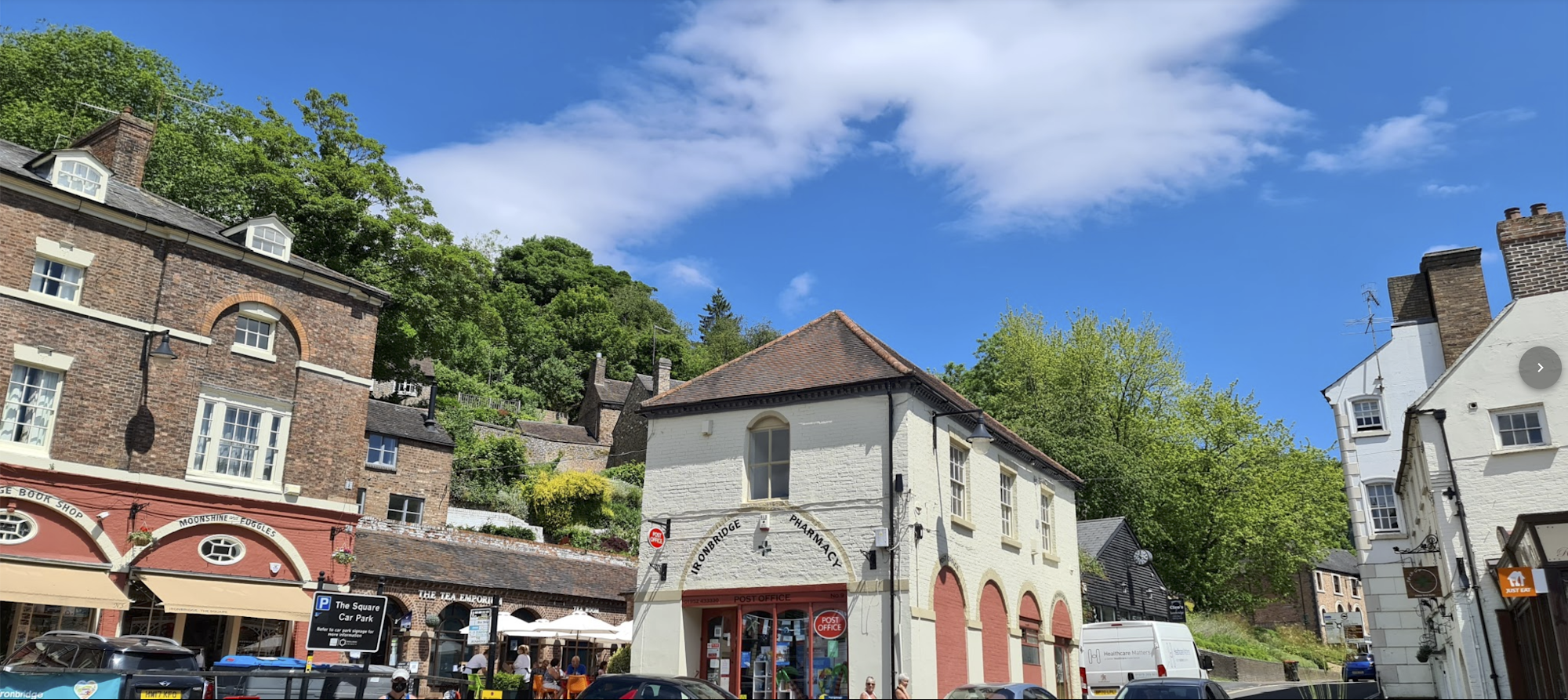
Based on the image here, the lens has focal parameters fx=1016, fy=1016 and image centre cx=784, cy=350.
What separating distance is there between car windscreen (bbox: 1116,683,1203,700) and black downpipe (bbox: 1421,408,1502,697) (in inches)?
295

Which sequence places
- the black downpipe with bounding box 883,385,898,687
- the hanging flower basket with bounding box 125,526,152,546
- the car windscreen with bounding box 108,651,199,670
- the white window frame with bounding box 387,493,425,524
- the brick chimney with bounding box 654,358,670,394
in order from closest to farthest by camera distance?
1. the car windscreen with bounding box 108,651,199,670
2. the black downpipe with bounding box 883,385,898,687
3. the hanging flower basket with bounding box 125,526,152,546
4. the white window frame with bounding box 387,493,425,524
5. the brick chimney with bounding box 654,358,670,394

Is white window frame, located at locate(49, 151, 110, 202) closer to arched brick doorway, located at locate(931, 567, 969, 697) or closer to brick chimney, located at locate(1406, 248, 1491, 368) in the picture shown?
arched brick doorway, located at locate(931, 567, 969, 697)

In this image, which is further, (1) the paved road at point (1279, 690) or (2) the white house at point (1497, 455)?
(1) the paved road at point (1279, 690)

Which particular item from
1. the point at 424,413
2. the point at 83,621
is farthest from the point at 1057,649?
the point at 424,413

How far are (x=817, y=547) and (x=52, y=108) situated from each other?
29.0m

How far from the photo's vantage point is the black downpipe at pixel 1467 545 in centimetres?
1803

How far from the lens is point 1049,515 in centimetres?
2616

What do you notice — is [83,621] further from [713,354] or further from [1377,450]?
[713,354]

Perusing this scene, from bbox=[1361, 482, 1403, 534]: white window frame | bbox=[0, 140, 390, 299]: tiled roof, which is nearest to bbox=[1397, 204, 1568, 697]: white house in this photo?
bbox=[1361, 482, 1403, 534]: white window frame

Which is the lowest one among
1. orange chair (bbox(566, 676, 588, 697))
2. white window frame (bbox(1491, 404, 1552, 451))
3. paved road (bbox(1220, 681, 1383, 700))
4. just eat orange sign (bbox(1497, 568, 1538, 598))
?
paved road (bbox(1220, 681, 1383, 700))

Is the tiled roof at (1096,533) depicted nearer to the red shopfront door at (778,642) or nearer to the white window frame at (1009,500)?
the white window frame at (1009,500)

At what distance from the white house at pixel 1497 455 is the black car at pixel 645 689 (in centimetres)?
1385

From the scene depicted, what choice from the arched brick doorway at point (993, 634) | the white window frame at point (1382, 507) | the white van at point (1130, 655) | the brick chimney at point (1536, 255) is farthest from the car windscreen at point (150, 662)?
the white window frame at point (1382, 507)

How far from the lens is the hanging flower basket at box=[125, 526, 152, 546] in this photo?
63.4ft
